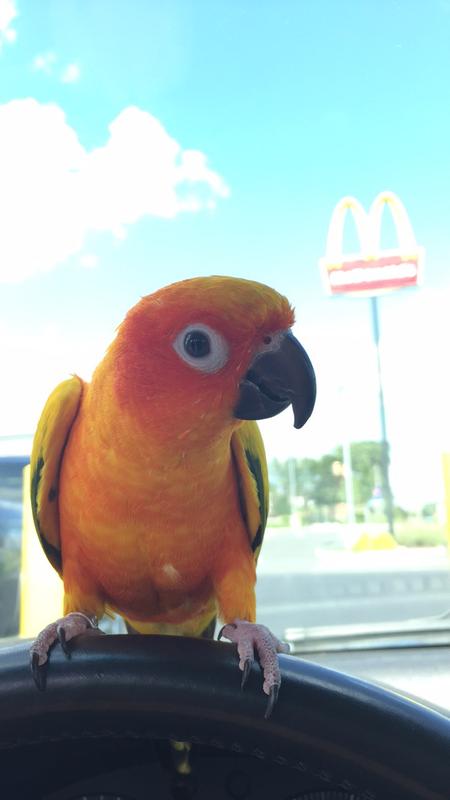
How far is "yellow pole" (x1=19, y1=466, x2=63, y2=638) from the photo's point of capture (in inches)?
86.8

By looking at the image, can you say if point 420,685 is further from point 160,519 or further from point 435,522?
point 435,522

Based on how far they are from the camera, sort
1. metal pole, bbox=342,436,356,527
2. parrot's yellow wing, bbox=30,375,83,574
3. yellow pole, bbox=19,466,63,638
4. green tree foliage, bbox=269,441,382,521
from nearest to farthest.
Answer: parrot's yellow wing, bbox=30,375,83,574
yellow pole, bbox=19,466,63,638
green tree foliage, bbox=269,441,382,521
metal pole, bbox=342,436,356,527

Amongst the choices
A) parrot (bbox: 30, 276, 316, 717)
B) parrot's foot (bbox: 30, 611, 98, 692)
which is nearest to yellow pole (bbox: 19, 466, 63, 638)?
parrot (bbox: 30, 276, 316, 717)

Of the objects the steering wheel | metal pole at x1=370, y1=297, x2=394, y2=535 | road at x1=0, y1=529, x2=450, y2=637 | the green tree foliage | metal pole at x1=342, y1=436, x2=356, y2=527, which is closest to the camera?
the steering wheel

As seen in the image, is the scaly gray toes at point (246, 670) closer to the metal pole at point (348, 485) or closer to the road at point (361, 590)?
the road at point (361, 590)

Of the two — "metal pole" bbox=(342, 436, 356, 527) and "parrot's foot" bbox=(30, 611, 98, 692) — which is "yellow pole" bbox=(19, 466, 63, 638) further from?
"metal pole" bbox=(342, 436, 356, 527)

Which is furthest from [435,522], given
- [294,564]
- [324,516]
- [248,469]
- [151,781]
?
[151,781]

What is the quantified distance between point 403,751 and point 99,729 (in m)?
0.26

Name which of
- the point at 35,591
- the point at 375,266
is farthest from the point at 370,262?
the point at 35,591

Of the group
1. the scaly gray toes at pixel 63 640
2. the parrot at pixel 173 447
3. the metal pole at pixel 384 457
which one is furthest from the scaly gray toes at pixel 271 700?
the metal pole at pixel 384 457

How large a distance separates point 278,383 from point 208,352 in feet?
0.46

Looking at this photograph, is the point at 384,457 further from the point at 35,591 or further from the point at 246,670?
the point at 246,670

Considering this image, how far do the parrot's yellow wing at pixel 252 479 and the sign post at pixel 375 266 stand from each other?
2.21 meters

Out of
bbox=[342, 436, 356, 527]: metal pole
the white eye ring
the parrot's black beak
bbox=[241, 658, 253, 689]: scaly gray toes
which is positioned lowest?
bbox=[342, 436, 356, 527]: metal pole
